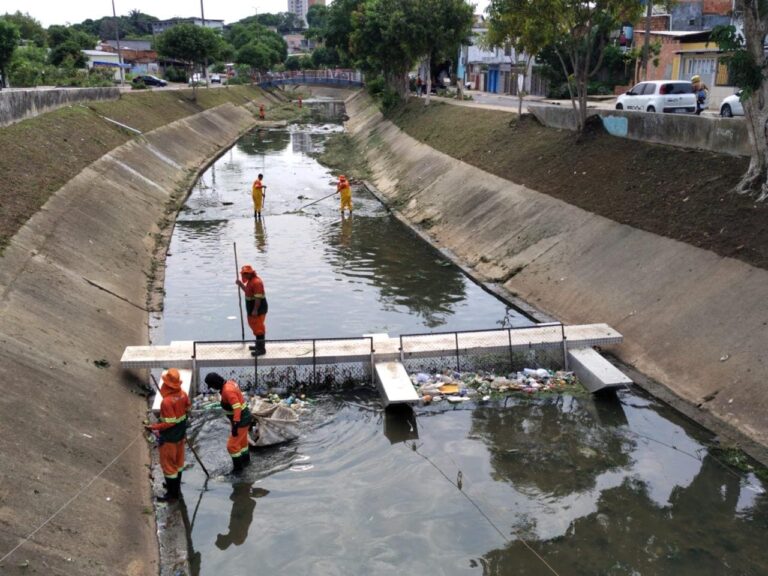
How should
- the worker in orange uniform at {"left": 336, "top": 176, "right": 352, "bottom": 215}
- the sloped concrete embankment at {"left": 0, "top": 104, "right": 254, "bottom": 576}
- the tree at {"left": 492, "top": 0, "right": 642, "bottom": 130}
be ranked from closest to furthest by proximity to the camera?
1. the sloped concrete embankment at {"left": 0, "top": 104, "right": 254, "bottom": 576}
2. the tree at {"left": 492, "top": 0, "right": 642, "bottom": 130}
3. the worker in orange uniform at {"left": 336, "top": 176, "right": 352, "bottom": 215}

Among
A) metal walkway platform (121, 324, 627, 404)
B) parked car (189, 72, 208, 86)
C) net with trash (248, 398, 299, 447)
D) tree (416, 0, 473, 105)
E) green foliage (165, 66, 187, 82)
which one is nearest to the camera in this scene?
net with trash (248, 398, 299, 447)

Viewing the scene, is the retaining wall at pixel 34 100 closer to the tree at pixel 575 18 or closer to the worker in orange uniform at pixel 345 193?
the worker in orange uniform at pixel 345 193

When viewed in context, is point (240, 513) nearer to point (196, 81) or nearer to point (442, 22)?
point (442, 22)

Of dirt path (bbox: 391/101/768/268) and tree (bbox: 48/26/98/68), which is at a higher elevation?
tree (bbox: 48/26/98/68)

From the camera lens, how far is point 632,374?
1477cm

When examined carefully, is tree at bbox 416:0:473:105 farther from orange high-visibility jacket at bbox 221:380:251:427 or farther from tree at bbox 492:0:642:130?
orange high-visibility jacket at bbox 221:380:251:427

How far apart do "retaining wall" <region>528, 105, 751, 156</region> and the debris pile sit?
29.3 feet

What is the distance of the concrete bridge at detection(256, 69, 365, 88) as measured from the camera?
110 meters

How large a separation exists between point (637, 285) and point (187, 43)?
55.4m

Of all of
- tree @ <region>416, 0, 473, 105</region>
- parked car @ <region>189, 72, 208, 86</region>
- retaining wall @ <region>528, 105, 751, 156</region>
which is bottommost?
retaining wall @ <region>528, 105, 751, 156</region>

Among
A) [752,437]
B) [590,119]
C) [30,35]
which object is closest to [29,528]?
[752,437]

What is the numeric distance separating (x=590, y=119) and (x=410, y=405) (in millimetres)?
17005

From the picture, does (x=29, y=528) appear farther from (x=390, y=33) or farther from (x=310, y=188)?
(x=390, y=33)

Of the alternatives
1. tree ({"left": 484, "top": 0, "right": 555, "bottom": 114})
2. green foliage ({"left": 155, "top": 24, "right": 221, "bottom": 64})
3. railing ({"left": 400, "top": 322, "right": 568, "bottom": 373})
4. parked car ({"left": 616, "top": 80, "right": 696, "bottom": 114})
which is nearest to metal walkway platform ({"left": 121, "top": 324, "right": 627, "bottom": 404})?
railing ({"left": 400, "top": 322, "right": 568, "bottom": 373})
